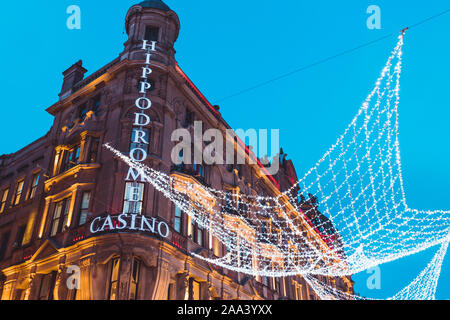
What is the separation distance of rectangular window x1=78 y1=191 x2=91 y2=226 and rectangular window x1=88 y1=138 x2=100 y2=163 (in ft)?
6.75

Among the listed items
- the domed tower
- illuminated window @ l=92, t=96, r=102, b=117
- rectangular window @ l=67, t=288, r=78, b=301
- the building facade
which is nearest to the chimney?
the building facade

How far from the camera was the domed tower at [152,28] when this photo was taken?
25.6 m

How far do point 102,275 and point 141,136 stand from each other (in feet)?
25.1

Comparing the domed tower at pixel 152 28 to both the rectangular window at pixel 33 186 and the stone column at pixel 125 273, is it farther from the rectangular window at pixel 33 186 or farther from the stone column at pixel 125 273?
the stone column at pixel 125 273

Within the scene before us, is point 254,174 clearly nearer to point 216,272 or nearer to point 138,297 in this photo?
point 216,272

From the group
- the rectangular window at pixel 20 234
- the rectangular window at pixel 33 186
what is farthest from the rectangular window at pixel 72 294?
the rectangular window at pixel 33 186

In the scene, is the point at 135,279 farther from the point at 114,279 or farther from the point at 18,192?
the point at 18,192

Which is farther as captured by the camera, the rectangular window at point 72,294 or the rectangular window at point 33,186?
the rectangular window at point 33,186

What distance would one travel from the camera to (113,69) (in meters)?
24.5

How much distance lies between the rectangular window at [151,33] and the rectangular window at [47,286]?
15693 millimetres

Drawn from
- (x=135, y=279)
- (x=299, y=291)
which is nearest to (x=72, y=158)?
(x=135, y=279)
